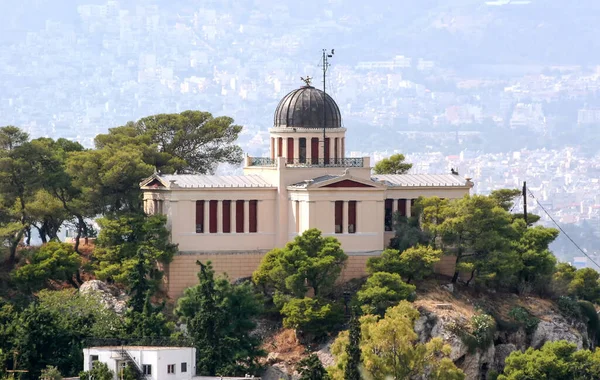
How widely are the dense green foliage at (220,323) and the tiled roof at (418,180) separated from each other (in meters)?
13.3

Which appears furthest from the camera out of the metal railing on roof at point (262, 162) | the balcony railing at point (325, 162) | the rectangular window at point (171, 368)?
the metal railing on roof at point (262, 162)

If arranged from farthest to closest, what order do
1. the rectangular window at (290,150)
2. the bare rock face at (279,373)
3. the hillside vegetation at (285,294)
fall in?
1. the rectangular window at (290,150)
2. the bare rock face at (279,373)
3. the hillside vegetation at (285,294)

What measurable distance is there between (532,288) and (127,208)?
69.4ft

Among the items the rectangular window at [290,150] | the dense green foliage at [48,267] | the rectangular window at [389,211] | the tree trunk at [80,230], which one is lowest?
the dense green foliage at [48,267]

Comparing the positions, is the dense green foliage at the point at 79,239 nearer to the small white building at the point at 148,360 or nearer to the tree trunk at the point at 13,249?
the tree trunk at the point at 13,249

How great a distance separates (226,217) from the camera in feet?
312

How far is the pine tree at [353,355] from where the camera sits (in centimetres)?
7775

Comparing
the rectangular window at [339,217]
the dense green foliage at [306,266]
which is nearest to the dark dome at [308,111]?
the rectangular window at [339,217]

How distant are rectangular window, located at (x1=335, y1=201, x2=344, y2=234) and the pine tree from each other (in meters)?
15.2

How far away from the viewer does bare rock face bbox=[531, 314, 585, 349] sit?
9188 centimetres

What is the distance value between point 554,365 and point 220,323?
15028 millimetres

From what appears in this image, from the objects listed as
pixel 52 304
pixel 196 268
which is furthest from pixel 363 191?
pixel 52 304

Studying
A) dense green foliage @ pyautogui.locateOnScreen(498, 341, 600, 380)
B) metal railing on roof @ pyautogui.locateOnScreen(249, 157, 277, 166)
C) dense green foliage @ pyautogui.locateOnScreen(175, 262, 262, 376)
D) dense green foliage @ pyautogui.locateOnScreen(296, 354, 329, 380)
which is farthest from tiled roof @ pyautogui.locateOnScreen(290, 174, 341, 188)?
dense green foliage @ pyautogui.locateOnScreen(296, 354, 329, 380)

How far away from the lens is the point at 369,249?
311 feet
